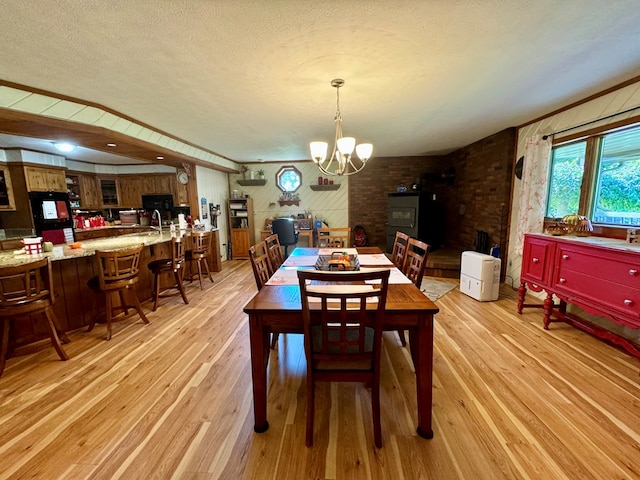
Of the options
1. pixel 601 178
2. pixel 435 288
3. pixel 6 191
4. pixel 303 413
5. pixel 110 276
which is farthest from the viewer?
pixel 6 191

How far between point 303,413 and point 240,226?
529 cm

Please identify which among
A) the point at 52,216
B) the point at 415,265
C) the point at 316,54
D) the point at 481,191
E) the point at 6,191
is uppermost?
the point at 316,54

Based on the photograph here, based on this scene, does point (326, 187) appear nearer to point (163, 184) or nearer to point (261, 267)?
point (163, 184)

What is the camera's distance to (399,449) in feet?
4.64

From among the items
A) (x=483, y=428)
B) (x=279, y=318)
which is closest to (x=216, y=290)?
(x=279, y=318)

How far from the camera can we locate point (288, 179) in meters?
6.38

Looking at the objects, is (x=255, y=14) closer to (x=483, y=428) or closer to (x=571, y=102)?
(x=483, y=428)

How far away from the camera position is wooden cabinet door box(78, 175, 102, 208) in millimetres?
5988

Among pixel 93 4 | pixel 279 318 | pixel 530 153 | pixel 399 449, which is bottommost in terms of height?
pixel 399 449

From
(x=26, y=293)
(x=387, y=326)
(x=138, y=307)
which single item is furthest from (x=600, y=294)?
(x=26, y=293)

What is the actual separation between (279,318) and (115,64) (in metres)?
2.15

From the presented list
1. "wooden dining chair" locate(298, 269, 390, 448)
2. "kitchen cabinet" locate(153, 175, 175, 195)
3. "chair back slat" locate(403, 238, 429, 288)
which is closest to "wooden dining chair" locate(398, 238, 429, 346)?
"chair back slat" locate(403, 238, 429, 288)

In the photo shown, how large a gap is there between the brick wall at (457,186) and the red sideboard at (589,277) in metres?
1.38

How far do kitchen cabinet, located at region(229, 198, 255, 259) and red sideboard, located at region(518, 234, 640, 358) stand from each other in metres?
5.18
